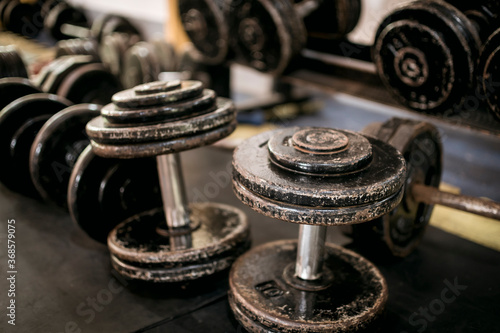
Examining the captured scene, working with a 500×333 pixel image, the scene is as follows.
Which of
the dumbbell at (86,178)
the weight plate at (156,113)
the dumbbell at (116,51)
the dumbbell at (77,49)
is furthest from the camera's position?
the dumbbell at (116,51)

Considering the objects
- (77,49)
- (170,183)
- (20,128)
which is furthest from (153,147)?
(77,49)

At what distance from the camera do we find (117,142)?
1305 mm

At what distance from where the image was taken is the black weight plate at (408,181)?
59.1 inches

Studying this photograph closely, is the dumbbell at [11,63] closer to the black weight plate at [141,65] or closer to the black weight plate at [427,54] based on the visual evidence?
the black weight plate at [141,65]

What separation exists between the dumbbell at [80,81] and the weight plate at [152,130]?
1.27m

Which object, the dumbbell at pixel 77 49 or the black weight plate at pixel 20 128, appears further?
the dumbbell at pixel 77 49

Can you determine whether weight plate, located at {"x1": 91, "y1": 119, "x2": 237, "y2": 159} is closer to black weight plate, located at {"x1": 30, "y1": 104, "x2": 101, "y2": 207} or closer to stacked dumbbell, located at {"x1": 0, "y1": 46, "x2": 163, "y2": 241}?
stacked dumbbell, located at {"x1": 0, "y1": 46, "x2": 163, "y2": 241}

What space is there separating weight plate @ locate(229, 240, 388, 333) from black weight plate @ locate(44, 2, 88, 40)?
4383mm

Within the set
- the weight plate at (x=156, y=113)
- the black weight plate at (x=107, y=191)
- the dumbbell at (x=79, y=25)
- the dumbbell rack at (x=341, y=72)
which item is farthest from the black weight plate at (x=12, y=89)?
the dumbbell at (x=79, y=25)

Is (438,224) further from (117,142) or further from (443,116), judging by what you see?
(117,142)

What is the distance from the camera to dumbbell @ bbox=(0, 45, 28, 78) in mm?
Answer: 2799

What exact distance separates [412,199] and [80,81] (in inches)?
76.2

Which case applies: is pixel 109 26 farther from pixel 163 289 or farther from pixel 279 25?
pixel 163 289

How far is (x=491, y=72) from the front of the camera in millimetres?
1562
